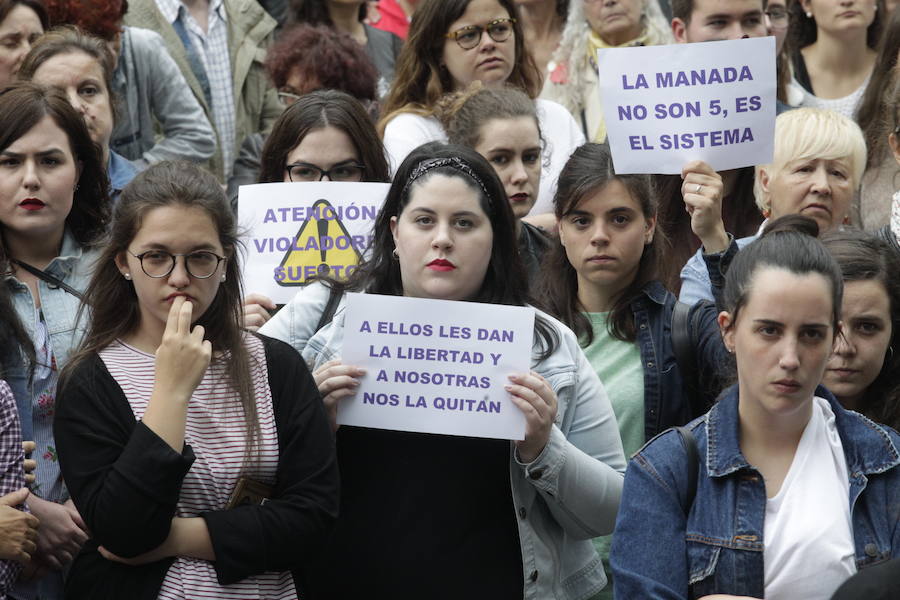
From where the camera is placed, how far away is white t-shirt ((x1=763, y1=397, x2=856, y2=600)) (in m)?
3.62

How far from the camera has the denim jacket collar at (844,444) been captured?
12.4ft

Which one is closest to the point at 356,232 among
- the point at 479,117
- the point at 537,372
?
the point at 479,117

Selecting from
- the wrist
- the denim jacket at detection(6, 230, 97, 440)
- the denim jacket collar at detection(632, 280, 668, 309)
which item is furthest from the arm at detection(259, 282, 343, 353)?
the wrist

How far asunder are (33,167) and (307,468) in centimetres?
186

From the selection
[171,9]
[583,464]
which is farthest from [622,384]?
[171,9]

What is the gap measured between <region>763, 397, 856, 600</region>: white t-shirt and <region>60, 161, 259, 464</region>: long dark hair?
5.38 feet

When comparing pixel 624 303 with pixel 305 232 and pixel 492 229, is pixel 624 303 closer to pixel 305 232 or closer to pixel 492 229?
pixel 492 229

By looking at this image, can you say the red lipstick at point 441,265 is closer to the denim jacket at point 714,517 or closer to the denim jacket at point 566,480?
the denim jacket at point 566,480

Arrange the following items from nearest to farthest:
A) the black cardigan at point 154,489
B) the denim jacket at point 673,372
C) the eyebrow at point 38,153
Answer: the black cardigan at point 154,489 → the denim jacket at point 673,372 → the eyebrow at point 38,153

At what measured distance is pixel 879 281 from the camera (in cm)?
483

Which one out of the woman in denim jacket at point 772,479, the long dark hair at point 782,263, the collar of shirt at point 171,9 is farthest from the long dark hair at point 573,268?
the collar of shirt at point 171,9

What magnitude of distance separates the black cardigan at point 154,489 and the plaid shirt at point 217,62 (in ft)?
15.2

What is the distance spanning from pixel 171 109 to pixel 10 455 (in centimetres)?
388

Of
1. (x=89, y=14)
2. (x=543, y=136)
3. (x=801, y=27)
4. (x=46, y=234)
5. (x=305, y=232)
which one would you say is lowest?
(x=46, y=234)
